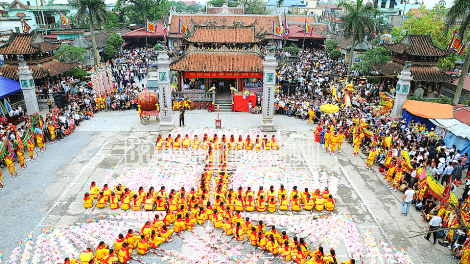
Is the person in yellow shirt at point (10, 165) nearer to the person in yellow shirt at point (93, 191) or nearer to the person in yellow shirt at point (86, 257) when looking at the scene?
the person in yellow shirt at point (93, 191)

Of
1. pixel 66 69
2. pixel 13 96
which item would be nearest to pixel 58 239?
pixel 13 96

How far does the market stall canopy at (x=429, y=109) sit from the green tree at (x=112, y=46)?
35617 mm

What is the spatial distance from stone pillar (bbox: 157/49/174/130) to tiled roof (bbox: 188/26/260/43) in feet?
24.6

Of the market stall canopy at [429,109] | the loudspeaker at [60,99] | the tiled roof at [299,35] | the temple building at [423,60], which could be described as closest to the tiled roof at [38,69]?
the loudspeaker at [60,99]

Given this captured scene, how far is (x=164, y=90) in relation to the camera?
21656 mm

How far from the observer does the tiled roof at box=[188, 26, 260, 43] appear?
2788cm

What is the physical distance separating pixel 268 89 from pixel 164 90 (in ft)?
23.0

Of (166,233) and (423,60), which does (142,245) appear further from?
(423,60)

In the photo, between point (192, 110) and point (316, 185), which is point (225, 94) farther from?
point (316, 185)

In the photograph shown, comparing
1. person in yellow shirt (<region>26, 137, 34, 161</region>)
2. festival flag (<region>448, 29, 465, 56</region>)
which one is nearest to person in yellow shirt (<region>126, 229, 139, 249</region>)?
person in yellow shirt (<region>26, 137, 34, 161</region>)

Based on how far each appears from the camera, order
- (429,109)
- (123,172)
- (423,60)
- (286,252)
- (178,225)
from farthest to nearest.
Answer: (423,60), (429,109), (123,172), (178,225), (286,252)

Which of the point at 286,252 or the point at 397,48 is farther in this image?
the point at 397,48

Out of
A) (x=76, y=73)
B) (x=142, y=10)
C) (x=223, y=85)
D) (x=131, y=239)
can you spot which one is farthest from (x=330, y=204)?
(x=142, y=10)

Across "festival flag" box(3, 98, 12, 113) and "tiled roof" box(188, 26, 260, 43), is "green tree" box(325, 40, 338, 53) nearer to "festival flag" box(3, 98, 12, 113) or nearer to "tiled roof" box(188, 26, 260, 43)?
"tiled roof" box(188, 26, 260, 43)
